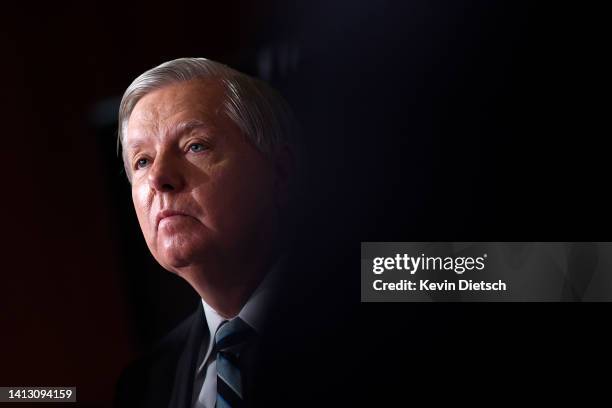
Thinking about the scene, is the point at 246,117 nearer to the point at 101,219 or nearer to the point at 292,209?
the point at 292,209

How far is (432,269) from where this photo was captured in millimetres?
1767

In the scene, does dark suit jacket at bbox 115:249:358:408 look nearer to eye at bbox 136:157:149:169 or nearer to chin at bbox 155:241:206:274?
chin at bbox 155:241:206:274

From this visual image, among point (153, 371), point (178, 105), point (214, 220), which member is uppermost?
point (178, 105)

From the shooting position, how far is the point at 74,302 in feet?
6.15

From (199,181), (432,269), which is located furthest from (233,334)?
(432,269)

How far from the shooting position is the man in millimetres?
1744

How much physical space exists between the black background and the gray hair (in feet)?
0.12

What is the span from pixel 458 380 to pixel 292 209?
1.69 feet

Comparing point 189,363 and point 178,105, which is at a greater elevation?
point 178,105

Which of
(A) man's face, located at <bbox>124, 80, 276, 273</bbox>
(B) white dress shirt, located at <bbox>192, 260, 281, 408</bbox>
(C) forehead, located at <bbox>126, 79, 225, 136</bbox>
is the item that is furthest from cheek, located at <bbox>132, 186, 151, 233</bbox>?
(B) white dress shirt, located at <bbox>192, 260, 281, 408</bbox>

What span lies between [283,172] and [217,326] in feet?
1.23

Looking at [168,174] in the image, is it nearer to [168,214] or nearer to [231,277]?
[168,214]

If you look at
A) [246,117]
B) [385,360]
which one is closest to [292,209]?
[246,117]

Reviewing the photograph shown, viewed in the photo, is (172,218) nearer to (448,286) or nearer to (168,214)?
(168,214)
